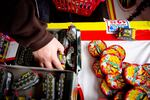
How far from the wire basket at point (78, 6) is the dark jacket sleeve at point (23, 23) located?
73 centimetres

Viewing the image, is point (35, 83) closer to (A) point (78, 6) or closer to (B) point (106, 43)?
(B) point (106, 43)

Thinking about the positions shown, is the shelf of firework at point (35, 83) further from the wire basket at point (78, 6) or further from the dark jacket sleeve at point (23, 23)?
the wire basket at point (78, 6)

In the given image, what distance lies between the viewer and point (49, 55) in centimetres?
92

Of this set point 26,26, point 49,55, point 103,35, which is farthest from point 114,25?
point 26,26

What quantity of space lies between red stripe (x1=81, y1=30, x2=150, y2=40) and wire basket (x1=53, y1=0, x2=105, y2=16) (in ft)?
0.70

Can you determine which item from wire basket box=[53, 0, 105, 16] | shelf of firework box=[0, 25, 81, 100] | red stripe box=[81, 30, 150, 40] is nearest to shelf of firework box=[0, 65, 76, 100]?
shelf of firework box=[0, 25, 81, 100]

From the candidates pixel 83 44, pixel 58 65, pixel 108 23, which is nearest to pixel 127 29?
pixel 108 23

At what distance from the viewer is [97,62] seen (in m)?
1.28

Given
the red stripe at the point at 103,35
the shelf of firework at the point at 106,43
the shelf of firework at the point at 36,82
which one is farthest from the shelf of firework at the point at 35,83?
the red stripe at the point at 103,35

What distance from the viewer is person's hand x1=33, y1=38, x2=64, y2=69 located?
0.91 m

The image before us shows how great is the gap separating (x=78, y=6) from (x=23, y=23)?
0.81 m

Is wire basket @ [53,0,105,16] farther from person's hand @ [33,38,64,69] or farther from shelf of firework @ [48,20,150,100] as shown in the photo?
person's hand @ [33,38,64,69]

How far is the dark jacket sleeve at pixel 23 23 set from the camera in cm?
75

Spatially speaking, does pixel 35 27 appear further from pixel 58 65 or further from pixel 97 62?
pixel 97 62
